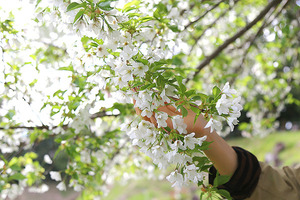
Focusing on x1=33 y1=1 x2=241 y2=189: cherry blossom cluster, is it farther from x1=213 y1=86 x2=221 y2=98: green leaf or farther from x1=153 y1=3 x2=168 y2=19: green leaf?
x1=153 y1=3 x2=168 y2=19: green leaf

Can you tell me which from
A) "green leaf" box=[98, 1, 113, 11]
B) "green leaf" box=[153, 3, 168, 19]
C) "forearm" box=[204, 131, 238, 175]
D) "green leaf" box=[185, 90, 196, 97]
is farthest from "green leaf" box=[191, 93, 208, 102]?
"green leaf" box=[153, 3, 168, 19]

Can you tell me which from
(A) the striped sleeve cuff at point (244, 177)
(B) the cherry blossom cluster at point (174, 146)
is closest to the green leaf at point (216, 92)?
(B) the cherry blossom cluster at point (174, 146)

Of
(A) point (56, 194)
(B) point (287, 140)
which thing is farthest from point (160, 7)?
(A) point (56, 194)

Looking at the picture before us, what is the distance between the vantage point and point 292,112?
8.98 metres

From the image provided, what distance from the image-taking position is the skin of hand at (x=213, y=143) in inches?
35.5

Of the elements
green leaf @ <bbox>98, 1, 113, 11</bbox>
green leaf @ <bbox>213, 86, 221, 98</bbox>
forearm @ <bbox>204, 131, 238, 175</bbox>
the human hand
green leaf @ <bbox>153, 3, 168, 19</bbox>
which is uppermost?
green leaf @ <bbox>98, 1, 113, 11</bbox>

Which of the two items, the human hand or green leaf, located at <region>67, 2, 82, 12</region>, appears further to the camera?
the human hand

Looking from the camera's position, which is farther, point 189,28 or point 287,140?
point 287,140

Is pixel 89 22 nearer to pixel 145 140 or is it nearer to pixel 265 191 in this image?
pixel 145 140

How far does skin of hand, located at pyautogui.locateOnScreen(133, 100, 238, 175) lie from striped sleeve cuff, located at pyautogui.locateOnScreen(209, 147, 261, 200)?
0.08ft

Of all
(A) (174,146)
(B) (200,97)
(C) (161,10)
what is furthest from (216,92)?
(C) (161,10)

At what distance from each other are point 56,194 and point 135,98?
8523mm

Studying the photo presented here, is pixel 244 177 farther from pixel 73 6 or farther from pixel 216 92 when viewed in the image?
pixel 73 6

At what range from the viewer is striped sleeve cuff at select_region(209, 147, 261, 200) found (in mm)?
1118
